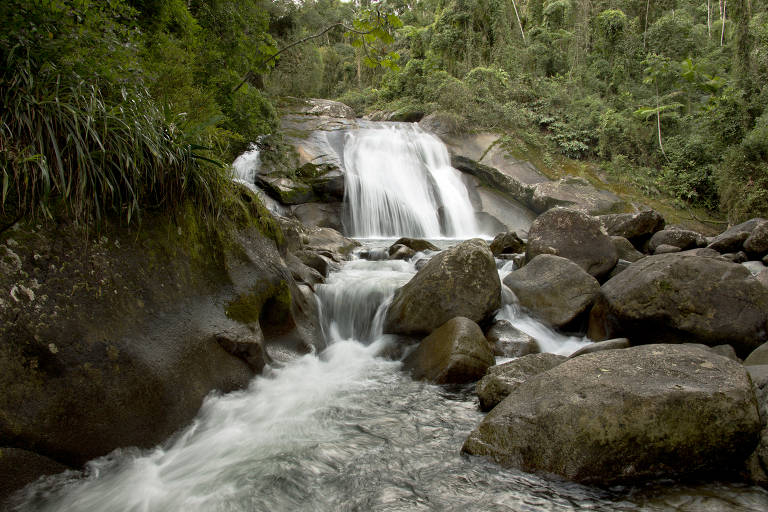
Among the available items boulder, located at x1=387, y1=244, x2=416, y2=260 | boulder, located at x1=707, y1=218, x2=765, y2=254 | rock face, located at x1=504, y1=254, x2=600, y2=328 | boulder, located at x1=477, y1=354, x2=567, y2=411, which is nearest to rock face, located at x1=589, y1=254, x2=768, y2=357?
rock face, located at x1=504, y1=254, x2=600, y2=328

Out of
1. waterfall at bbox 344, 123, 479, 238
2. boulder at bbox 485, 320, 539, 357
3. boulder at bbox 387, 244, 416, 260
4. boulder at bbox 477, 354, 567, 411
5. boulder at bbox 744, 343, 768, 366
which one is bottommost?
boulder at bbox 485, 320, 539, 357

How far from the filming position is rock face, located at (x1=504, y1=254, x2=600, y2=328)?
6.44m

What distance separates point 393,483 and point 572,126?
1924cm

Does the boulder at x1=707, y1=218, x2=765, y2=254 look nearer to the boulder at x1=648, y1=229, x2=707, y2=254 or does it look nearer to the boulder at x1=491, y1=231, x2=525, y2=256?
the boulder at x1=648, y1=229, x2=707, y2=254

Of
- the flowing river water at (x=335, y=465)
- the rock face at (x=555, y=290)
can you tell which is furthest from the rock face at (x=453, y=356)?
the rock face at (x=555, y=290)

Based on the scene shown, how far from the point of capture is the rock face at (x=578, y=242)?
813 centimetres

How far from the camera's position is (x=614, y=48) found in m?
22.9

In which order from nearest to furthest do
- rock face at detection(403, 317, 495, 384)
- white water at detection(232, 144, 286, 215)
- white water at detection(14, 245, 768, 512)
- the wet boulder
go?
white water at detection(14, 245, 768, 512) → rock face at detection(403, 317, 495, 384) → the wet boulder → white water at detection(232, 144, 286, 215)

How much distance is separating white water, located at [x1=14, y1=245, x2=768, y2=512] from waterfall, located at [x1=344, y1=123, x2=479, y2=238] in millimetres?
10020

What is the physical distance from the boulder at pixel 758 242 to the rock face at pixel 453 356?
717cm

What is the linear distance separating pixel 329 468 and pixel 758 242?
9636mm

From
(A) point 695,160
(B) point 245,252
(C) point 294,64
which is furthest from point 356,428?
(C) point 294,64

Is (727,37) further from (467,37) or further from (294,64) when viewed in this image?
(294,64)

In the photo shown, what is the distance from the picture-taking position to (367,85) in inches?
1287
